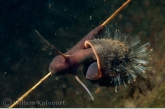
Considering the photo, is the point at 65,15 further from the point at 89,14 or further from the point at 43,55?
the point at 43,55

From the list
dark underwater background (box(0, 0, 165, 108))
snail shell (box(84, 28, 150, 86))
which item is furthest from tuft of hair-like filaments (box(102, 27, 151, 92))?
dark underwater background (box(0, 0, 165, 108))

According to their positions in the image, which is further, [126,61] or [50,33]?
[50,33]

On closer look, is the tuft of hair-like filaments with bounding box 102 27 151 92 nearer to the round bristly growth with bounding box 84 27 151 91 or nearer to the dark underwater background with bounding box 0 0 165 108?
the round bristly growth with bounding box 84 27 151 91

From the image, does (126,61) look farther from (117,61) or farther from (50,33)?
(50,33)

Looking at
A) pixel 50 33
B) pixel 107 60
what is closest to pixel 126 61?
pixel 107 60

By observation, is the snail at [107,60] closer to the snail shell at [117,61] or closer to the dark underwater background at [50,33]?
the snail shell at [117,61]

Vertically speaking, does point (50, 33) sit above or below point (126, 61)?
above
